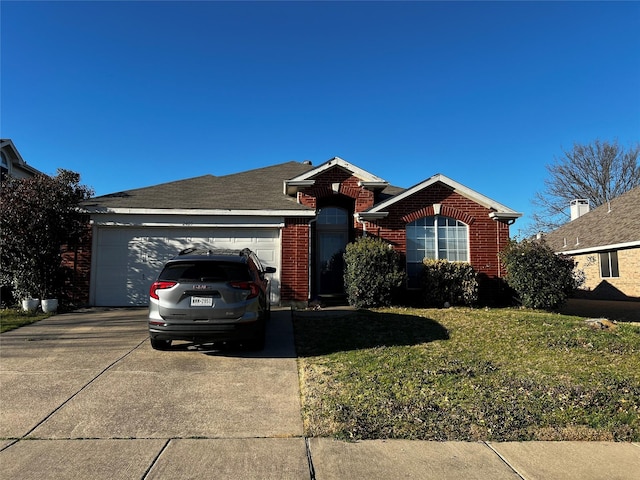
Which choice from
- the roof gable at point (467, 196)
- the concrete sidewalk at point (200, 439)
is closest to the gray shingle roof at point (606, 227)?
the roof gable at point (467, 196)

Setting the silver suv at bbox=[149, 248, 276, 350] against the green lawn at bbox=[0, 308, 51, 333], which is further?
the green lawn at bbox=[0, 308, 51, 333]

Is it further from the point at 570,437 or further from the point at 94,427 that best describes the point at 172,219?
the point at 570,437

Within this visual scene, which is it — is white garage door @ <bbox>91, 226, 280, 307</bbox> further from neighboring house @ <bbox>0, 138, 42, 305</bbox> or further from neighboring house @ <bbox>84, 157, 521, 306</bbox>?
neighboring house @ <bbox>0, 138, 42, 305</bbox>

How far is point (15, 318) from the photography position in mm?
10164

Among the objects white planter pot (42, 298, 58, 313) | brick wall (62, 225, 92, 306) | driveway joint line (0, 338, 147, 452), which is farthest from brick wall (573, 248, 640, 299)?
white planter pot (42, 298, 58, 313)

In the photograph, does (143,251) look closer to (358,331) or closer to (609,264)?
(358,331)

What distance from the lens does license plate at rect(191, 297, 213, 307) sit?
255 inches

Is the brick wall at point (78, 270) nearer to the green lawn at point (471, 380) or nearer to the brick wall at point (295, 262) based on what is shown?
the brick wall at point (295, 262)

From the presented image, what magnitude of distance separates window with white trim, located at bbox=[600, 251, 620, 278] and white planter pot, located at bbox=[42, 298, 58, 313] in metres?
22.5

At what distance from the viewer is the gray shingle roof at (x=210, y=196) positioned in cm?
1261

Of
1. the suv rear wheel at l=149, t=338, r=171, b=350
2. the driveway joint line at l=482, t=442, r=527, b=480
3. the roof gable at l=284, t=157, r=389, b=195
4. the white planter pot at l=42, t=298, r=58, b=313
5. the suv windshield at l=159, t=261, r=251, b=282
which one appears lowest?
the driveway joint line at l=482, t=442, r=527, b=480

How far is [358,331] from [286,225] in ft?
15.9

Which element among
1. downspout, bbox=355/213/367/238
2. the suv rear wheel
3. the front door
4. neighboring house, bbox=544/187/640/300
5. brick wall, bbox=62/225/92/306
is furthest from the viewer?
neighboring house, bbox=544/187/640/300

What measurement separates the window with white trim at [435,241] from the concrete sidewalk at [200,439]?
284 inches
